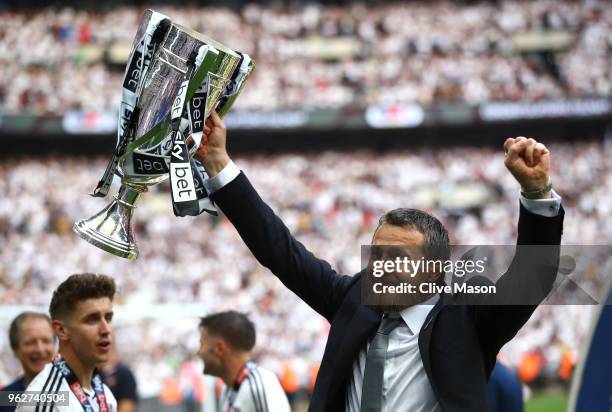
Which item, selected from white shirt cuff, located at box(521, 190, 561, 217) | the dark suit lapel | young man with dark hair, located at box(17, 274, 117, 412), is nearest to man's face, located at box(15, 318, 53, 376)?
young man with dark hair, located at box(17, 274, 117, 412)

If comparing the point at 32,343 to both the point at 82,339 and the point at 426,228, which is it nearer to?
the point at 82,339

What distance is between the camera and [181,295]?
18.2m

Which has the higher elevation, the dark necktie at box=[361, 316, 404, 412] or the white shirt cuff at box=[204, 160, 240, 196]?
the white shirt cuff at box=[204, 160, 240, 196]

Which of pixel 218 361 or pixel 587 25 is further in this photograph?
pixel 587 25

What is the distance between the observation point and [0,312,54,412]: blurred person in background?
4.39 meters

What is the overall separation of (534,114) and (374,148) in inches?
173

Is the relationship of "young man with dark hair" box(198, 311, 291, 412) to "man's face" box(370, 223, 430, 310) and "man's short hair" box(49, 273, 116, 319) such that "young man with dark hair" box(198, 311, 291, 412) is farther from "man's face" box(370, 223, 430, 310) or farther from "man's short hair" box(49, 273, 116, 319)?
"man's face" box(370, 223, 430, 310)

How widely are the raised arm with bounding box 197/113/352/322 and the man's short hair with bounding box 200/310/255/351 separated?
1879 mm

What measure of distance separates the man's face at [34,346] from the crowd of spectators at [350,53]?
21.3 meters

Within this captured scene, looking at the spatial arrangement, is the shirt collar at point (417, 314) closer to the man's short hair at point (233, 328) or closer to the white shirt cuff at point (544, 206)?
the white shirt cuff at point (544, 206)

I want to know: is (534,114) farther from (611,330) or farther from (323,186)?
(611,330)

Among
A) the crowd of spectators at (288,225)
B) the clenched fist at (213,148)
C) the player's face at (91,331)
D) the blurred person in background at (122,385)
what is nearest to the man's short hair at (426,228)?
the clenched fist at (213,148)

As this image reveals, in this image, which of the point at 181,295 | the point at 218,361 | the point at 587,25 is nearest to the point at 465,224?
the point at 181,295

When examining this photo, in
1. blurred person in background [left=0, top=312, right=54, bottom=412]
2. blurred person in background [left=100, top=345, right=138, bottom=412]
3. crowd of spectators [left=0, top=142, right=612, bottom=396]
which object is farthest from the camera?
crowd of spectators [left=0, top=142, right=612, bottom=396]
